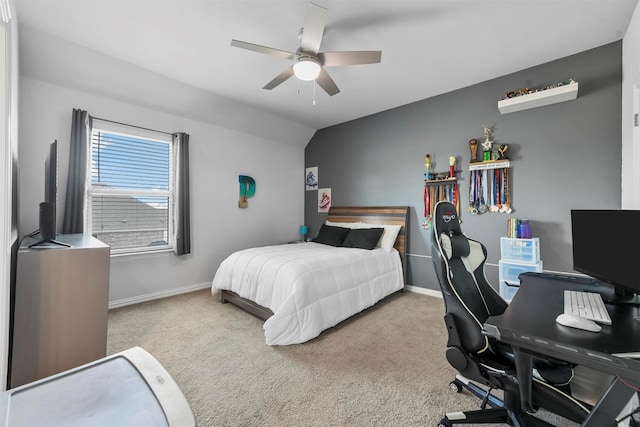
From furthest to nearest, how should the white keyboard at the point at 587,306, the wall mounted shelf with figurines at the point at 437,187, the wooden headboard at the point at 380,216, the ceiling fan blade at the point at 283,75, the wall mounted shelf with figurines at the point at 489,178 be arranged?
the wooden headboard at the point at 380,216 < the wall mounted shelf with figurines at the point at 437,187 < the wall mounted shelf with figurines at the point at 489,178 < the ceiling fan blade at the point at 283,75 < the white keyboard at the point at 587,306

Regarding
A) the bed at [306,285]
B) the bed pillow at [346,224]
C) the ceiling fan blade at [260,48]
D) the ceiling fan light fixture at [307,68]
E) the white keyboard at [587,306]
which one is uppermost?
the ceiling fan blade at [260,48]

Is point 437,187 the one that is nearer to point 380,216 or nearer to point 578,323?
point 380,216

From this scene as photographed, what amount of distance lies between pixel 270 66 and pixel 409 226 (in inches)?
104

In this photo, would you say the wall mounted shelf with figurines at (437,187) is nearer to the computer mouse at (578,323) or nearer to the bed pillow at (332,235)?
the bed pillow at (332,235)

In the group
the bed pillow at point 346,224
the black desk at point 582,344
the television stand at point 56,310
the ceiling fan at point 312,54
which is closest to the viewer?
the black desk at point 582,344

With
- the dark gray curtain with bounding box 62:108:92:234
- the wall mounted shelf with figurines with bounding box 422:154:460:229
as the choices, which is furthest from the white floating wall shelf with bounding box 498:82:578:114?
the dark gray curtain with bounding box 62:108:92:234

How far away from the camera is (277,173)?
188 inches

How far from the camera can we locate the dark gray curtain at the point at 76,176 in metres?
2.77

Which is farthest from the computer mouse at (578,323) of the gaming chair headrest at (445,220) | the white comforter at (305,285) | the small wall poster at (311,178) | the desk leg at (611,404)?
the small wall poster at (311,178)

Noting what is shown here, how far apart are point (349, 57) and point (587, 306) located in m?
2.11

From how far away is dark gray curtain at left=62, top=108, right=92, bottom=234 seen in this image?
2767mm

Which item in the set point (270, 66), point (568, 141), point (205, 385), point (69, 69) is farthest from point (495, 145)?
point (69, 69)

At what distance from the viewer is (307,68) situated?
223 centimetres

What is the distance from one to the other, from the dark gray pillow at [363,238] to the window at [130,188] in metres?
2.34
